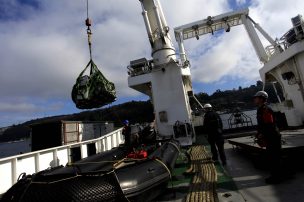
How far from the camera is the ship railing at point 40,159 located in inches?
214

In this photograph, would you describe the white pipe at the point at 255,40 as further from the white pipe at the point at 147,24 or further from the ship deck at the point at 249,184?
the ship deck at the point at 249,184

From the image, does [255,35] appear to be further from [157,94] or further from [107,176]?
[107,176]

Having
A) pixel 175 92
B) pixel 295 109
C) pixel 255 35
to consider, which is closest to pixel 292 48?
pixel 295 109

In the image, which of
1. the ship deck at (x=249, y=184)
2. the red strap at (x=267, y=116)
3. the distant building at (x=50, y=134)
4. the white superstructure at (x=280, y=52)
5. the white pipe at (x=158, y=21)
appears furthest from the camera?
the white pipe at (x=158, y=21)

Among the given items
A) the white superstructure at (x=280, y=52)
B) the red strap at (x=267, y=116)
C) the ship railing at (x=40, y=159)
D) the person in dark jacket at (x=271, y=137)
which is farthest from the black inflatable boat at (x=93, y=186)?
the white superstructure at (x=280, y=52)

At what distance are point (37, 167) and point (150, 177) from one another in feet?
13.6

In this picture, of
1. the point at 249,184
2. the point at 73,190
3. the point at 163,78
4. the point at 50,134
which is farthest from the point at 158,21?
the point at 73,190

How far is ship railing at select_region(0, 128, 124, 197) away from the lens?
5.43 metres

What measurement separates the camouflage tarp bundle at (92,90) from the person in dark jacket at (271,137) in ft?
14.2

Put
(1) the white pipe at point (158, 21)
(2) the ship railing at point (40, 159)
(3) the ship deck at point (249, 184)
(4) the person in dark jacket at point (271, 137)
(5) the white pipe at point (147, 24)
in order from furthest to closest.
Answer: (5) the white pipe at point (147, 24) < (1) the white pipe at point (158, 21) < (2) the ship railing at point (40, 159) < (4) the person in dark jacket at point (271, 137) < (3) the ship deck at point (249, 184)

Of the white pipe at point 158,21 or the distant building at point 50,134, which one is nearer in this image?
the distant building at point 50,134

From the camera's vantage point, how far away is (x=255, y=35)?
1490 centimetres

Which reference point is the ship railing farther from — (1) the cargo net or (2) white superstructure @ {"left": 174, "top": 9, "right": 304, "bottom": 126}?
(2) white superstructure @ {"left": 174, "top": 9, "right": 304, "bottom": 126}

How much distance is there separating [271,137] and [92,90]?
4883mm
